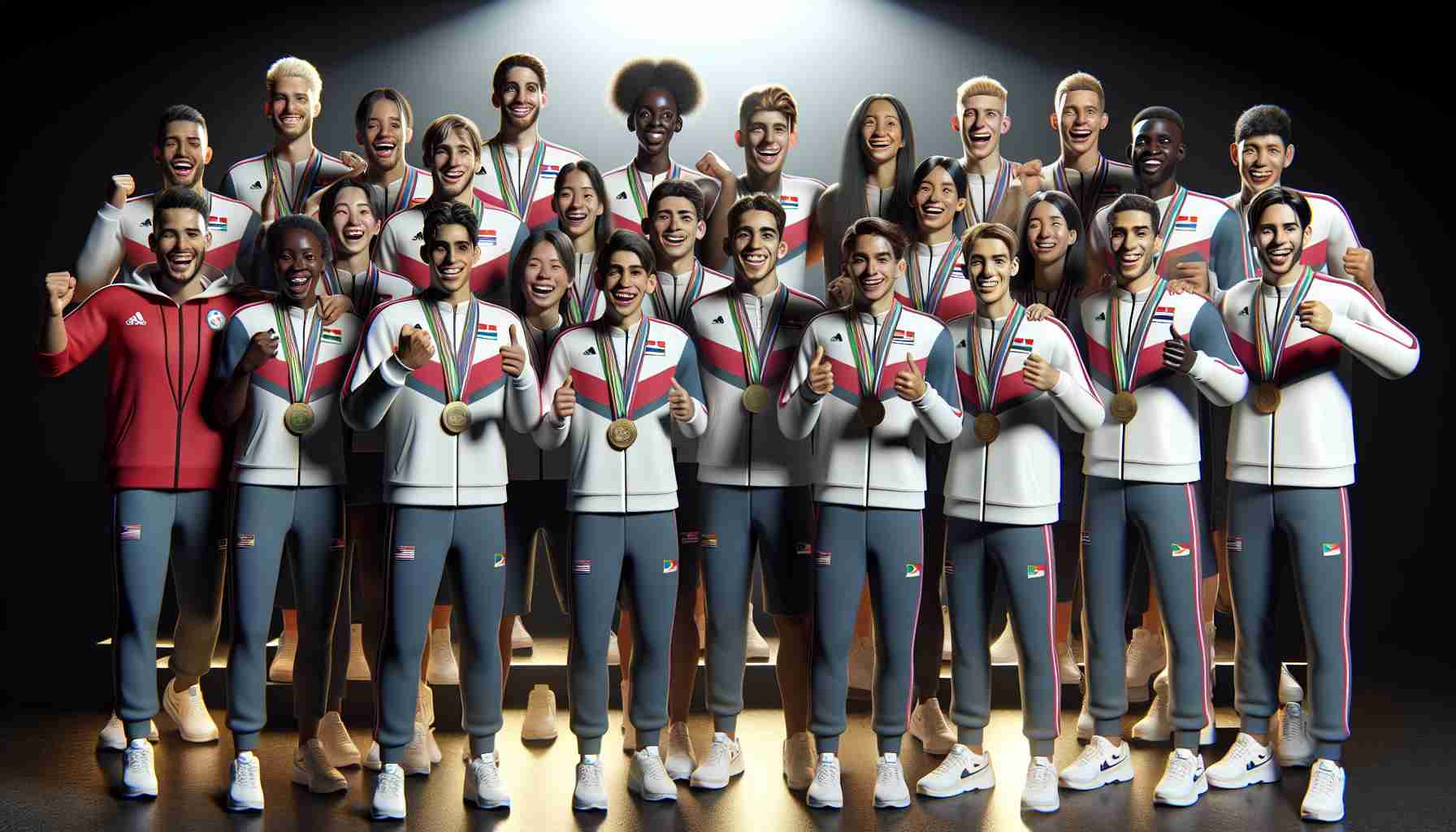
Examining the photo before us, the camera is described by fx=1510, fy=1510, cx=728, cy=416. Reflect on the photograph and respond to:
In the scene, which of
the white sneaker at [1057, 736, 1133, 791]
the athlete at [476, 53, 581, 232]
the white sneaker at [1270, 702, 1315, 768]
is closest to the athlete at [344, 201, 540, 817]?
the athlete at [476, 53, 581, 232]

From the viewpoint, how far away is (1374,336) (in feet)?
14.2

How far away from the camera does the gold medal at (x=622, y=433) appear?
4.24 meters

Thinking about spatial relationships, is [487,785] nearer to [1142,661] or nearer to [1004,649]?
[1004,649]

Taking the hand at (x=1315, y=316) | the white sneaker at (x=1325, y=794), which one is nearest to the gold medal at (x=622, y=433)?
the hand at (x=1315, y=316)

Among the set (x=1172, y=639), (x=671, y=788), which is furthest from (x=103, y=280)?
(x=1172, y=639)

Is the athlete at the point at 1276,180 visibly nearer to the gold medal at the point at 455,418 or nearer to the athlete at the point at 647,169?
the athlete at the point at 647,169

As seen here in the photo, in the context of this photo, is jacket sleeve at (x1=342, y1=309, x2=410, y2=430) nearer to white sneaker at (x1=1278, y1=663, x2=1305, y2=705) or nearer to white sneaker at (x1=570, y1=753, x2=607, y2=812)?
white sneaker at (x1=570, y1=753, x2=607, y2=812)

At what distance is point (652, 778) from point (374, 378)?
4.64 ft

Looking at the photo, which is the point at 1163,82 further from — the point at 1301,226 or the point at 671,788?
the point at 671,788

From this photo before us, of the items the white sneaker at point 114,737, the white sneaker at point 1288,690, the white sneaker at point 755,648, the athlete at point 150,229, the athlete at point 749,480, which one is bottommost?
the white sneaker at point 114,737

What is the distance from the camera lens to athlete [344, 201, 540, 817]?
4199 millimetres

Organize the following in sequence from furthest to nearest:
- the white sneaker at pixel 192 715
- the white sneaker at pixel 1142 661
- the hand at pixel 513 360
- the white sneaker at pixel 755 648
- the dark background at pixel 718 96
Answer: the dark background at pixel 718 96
the white sneaker at pixel 755 648
the white sneaker at pixel 1142 661
the white sneaker at pixel 192 715
the hand at pixel 513 360

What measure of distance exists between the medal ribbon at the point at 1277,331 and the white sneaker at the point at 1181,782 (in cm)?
114

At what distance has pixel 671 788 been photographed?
4445mm
